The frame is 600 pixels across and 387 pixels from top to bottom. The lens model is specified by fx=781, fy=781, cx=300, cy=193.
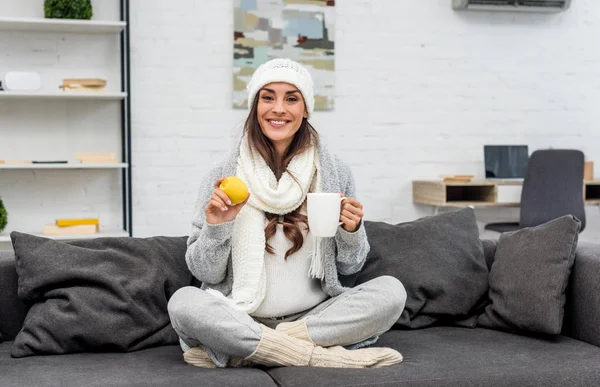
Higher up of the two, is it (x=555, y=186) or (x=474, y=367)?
(x=555, y=186)

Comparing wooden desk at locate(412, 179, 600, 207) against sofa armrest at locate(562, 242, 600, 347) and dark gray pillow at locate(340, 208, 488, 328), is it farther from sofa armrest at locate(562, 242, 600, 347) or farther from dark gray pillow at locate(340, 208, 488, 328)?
sofa armrest at locate(562, 242, 600, 347)

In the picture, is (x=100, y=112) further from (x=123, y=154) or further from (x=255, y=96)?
(x=255, y=96)

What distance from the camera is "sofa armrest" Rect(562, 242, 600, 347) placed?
213cm

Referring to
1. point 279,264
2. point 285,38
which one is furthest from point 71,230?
point 279,264

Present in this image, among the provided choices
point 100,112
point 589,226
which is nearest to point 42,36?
point 100,112

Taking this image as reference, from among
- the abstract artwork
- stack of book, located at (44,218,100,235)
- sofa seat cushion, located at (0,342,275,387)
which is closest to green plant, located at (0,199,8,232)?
stack of book, located at (44,218,100,235)

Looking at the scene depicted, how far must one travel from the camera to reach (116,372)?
1831 millimetres

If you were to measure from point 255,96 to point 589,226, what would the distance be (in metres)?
3.48

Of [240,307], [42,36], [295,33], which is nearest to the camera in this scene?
[240,307]

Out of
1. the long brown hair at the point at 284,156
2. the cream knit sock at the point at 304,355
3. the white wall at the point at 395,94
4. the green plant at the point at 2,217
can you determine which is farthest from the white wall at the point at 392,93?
the cream knit sock at the point at 304,355

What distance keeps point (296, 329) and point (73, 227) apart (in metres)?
2.38

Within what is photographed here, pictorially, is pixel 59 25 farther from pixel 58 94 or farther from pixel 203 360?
pixel 203 360

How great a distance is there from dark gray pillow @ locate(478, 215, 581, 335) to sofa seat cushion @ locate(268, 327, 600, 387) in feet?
0.22

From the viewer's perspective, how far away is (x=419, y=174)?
4828 millimetres
